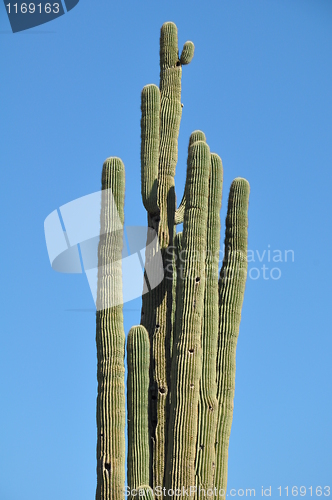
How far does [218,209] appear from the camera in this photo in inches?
322

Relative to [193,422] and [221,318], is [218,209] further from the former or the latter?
[193,422]

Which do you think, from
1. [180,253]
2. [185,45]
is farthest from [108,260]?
[185,45]

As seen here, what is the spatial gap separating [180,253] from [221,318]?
0.88 m

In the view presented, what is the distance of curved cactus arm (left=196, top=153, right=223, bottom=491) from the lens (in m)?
7.53

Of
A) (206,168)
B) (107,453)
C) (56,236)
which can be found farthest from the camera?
(56,236)

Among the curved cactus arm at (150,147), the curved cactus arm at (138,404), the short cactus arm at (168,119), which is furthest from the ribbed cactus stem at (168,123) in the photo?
the curved cactus arm at (138,404)

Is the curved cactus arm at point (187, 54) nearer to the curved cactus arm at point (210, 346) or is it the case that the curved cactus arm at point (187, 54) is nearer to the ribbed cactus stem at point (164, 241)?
the ribbed cactus stem at point (164, 241)

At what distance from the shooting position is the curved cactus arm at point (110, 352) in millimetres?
7398

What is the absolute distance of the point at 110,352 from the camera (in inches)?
298

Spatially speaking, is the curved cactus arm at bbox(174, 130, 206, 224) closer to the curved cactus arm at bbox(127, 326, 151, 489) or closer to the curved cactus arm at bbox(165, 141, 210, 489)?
the curved cactus arm at bbox(165, 141, 210, 489)

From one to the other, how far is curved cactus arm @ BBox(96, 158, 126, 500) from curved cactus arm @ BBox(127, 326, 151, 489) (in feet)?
0.43

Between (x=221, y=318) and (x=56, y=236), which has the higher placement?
(x=56, y=236)

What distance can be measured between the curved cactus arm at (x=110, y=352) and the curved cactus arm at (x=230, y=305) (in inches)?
44.8

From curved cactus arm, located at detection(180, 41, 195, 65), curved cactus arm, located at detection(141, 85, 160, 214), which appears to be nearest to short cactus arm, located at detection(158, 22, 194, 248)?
curved cactus arm, located at detection(180, 41, 195, 65)
